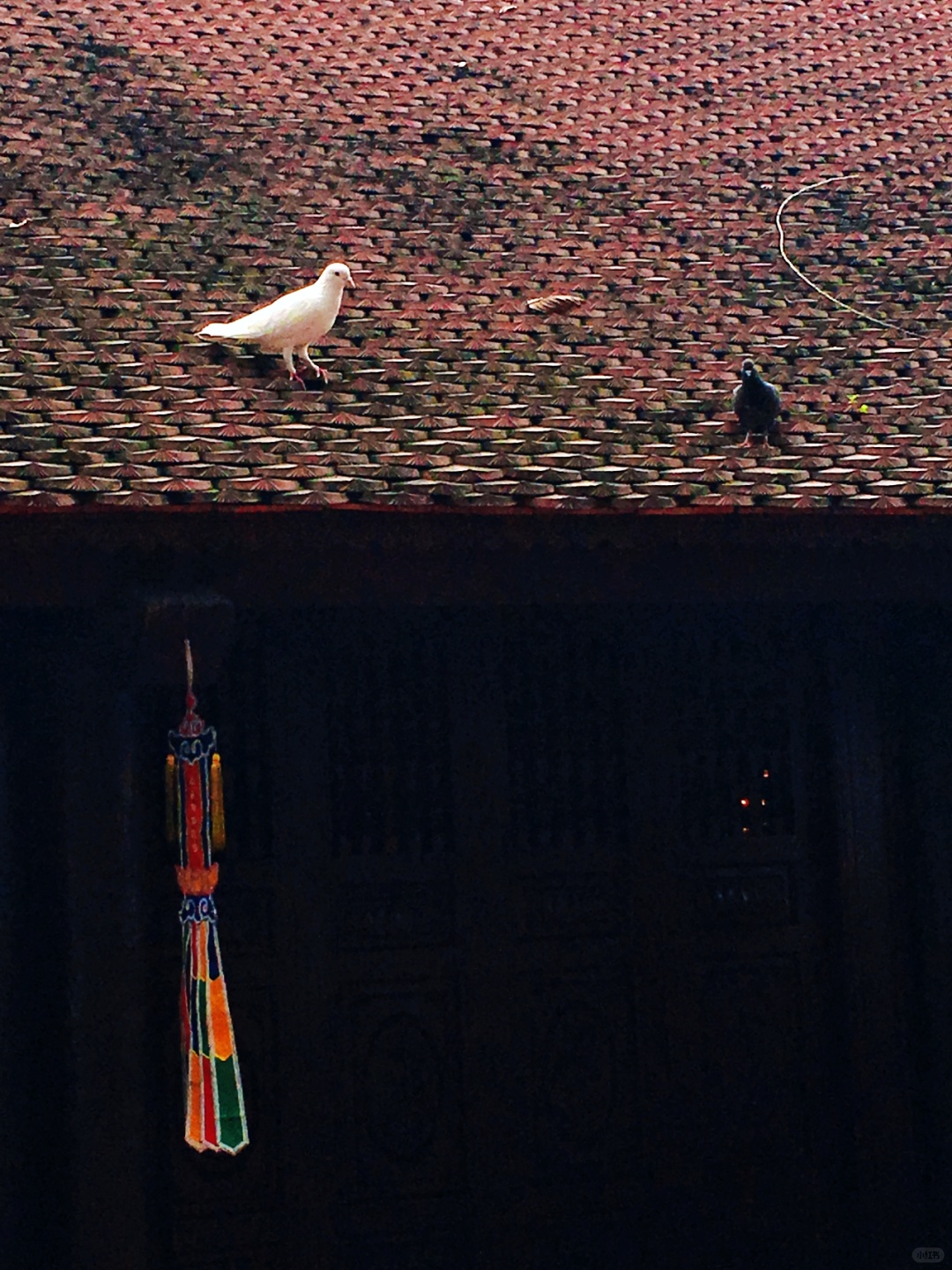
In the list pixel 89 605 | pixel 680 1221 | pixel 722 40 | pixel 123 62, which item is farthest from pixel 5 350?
pixel 722 40

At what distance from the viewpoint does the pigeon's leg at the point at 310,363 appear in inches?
260

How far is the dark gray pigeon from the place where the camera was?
21.5 ft

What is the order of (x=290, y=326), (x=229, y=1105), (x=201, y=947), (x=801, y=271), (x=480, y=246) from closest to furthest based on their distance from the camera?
(x=229, y=1105) < (x=201, y=947) < (x=290, y=326) < (x=480, y=246) < (x=801, y=271)

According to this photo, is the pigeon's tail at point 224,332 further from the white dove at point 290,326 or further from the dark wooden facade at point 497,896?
the dark wooden facade at point 497,896

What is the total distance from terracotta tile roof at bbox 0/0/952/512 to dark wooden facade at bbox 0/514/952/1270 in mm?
A: 319

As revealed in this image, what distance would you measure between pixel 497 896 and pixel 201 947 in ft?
4.14

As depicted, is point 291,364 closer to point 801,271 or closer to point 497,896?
point 497,896

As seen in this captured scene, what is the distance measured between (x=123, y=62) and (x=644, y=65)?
2771 millimetres

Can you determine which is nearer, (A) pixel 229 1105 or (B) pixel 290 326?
(A) pixel 229 1105

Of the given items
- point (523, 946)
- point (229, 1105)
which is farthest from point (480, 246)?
point (229, 1105)

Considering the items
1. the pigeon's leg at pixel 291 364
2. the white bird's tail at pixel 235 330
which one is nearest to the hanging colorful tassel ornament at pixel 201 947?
the pigeon's leg at pixel 291 364

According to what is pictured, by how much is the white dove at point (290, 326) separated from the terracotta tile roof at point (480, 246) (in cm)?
8

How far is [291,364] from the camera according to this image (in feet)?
21.6

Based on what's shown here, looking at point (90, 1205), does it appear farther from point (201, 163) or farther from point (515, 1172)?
point (201, 163)
